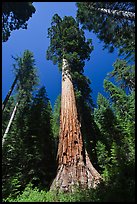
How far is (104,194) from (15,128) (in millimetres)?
11655

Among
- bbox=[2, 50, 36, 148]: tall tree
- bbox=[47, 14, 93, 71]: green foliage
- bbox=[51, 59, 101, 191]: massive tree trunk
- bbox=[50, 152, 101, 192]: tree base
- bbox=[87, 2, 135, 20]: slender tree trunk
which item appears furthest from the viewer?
bbox=[2, 50, 36, 148]: tall tree

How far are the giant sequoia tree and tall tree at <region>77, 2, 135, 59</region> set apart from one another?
2830mm

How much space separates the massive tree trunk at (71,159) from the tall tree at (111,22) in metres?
4.13

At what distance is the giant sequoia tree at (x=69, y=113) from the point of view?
9.23 meters

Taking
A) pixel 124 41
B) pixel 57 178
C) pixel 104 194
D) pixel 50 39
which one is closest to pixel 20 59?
pixel 50 39

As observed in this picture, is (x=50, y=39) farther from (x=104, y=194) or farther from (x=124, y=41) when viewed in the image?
(x=104, y=194)

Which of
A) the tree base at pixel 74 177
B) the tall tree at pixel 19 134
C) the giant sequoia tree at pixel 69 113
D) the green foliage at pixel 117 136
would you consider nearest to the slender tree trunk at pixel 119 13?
the giant sequoia tree at pixel 69 113

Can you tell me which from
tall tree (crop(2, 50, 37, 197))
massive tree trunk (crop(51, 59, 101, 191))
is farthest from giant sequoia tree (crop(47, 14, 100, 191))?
tall tree (crop(2, 50, 37, 197))

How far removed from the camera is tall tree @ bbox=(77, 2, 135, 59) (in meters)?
10.8

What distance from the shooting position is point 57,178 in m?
9.27

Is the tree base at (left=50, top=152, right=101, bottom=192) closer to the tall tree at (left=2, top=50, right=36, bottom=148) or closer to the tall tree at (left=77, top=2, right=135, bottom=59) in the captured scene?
the tall tree at (left=77, top=2, right=135, bottom=59)

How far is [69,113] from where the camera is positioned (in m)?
11.4

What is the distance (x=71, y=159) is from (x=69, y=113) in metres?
2.51

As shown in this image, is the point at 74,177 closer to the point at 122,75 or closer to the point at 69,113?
the point at 69,113
